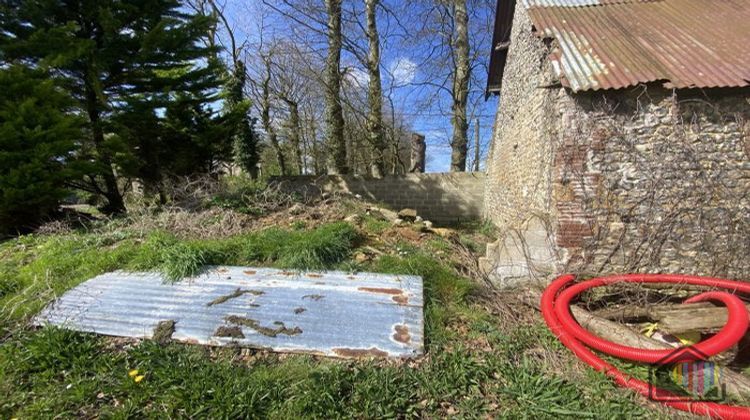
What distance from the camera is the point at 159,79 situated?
25.5 feet

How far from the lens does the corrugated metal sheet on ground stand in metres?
2.57

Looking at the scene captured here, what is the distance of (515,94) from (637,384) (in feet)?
20.9

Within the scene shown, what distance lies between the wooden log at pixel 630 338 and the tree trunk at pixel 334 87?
8917mm

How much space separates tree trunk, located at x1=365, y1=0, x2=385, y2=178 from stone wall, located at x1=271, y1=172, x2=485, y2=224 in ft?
2.42

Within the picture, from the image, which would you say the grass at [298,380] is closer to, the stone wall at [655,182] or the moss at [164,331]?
the moss at [164,331]

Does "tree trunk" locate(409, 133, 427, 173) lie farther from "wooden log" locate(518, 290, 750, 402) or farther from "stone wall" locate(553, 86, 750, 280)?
"wooden log" locate(518, 290, 750, 402)

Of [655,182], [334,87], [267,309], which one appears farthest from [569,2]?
[267,309]

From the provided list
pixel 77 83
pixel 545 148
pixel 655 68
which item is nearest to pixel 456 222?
pixel 545 148

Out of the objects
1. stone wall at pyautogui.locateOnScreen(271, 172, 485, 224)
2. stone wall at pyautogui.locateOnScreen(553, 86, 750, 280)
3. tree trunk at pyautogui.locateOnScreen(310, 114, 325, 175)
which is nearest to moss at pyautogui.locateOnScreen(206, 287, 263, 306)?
stone wall at pyautogui.locateOnScreen(553, 86, 750, 280)

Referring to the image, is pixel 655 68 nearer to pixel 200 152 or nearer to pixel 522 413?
pixel 522 413

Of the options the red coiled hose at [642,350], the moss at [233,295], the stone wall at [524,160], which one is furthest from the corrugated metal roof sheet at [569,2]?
the moss at [233,295]

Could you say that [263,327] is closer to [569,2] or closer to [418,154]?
[569,2]

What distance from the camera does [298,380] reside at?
87.9 inches

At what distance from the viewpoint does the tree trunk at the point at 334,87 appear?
32.5 ft
